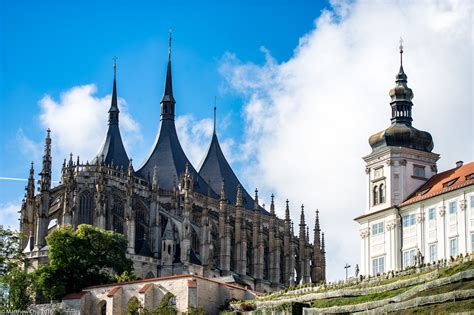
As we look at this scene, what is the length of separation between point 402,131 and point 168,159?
47.2 meters

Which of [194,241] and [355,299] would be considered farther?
[194,241]

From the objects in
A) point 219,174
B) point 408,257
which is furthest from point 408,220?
point 219,174

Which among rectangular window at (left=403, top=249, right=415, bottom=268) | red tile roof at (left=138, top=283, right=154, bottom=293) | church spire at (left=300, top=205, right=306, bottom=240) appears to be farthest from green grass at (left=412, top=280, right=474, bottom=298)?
church spire at (left=300, top=205, right=306, bottom=240)

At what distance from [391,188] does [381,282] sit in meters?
11.1

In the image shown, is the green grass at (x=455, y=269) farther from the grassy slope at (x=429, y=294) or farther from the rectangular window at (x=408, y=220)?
the rectangular window at (x=408, y=220)

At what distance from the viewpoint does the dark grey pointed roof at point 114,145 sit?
109188mm

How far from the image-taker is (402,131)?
71.6 m

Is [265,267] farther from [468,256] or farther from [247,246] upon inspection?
[468,256]

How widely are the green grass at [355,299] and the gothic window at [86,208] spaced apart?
133ft

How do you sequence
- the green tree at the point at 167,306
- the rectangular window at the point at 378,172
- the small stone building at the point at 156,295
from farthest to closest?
the rectangular window at the point at 378,172 < the small stone building at the point at 156,295 < the green tree at the point at 167,306

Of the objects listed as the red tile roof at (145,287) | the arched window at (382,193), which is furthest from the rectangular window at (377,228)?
the red tile roof at (145,287)

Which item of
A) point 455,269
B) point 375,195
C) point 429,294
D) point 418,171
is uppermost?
point 418,171

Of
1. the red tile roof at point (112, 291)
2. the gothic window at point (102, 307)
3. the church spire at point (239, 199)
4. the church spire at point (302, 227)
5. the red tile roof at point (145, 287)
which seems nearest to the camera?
the red tile roof at point (145, 287)

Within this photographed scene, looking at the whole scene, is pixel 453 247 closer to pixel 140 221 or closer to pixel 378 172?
pixel 378 172
